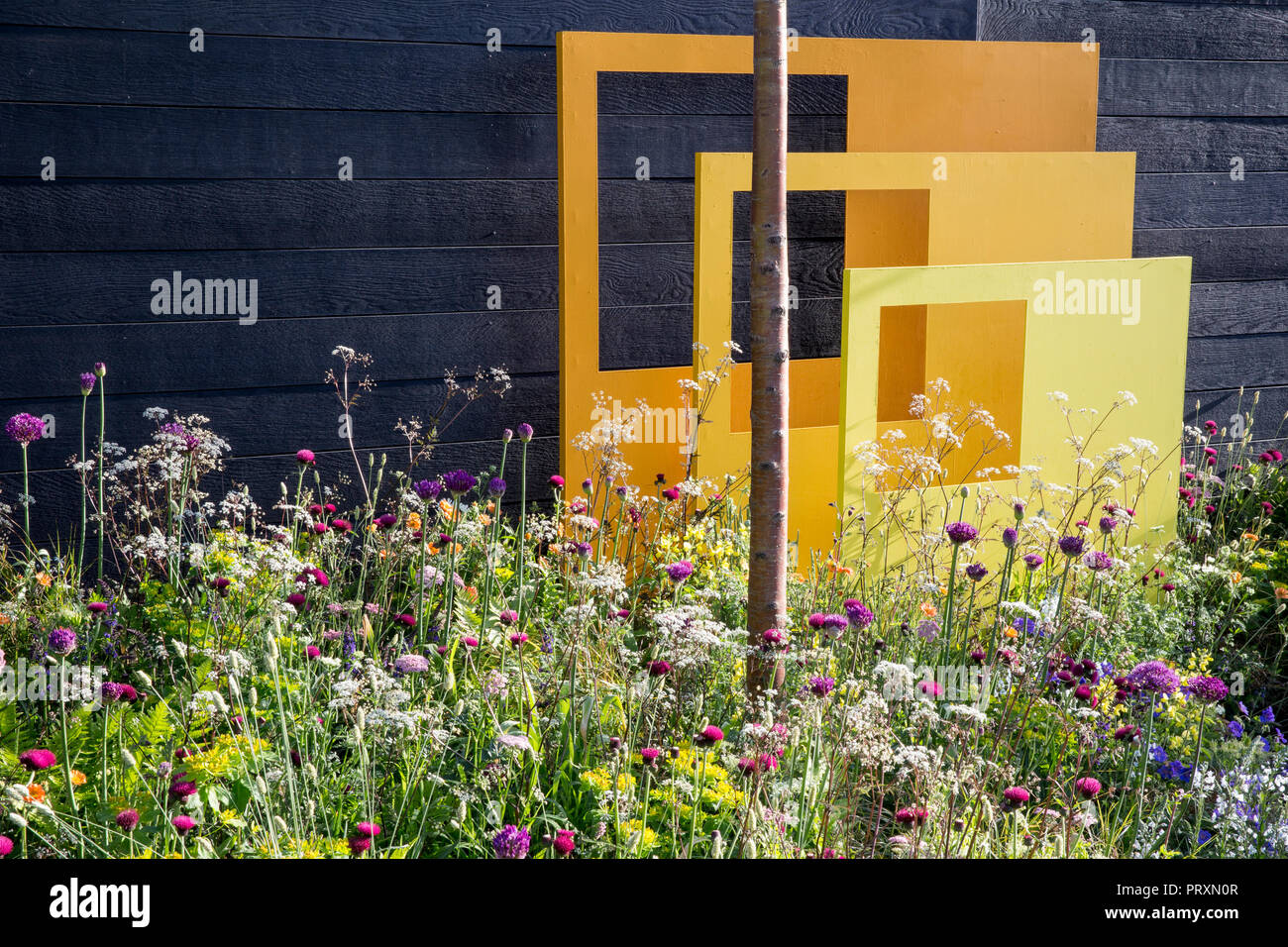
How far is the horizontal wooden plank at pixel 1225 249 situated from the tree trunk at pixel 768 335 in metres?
2.97

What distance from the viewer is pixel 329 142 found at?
12.6 ft

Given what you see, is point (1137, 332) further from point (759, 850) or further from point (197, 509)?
point (197, 509)

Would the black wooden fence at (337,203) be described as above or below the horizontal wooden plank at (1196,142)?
below

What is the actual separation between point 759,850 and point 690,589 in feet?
4.42

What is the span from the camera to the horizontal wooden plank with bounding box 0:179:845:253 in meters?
3.58

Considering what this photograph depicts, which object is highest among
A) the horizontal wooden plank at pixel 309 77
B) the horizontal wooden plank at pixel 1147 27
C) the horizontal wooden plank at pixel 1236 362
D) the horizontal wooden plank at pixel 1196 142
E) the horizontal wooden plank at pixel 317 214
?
the horizontal wooden plank at pixel 1147 27

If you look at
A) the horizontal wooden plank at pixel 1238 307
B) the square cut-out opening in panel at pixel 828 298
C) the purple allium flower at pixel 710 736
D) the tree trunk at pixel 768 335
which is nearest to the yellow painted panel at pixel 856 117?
the square cut-out opening in panel at pixel 828 298

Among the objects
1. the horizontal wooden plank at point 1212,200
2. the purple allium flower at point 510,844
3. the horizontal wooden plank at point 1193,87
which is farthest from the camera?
the horizontal wooden plank at point 1212,200

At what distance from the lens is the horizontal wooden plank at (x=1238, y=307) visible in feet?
17.5

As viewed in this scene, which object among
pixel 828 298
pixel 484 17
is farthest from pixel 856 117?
pixel 484 17

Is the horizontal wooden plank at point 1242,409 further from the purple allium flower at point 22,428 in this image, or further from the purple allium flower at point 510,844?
the purple allium flower at point 22,428

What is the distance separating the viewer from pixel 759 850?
7.20 ft

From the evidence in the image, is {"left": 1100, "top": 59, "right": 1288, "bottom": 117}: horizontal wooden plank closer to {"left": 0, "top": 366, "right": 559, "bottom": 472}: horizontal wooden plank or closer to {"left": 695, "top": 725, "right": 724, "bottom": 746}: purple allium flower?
{"left": 0, "top": 366, "right": 559, "bottom": 472}: horizontal wooden plank

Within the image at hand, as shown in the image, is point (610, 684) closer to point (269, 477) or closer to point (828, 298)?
point (269, 477)
